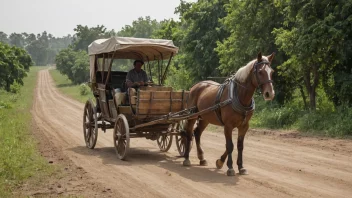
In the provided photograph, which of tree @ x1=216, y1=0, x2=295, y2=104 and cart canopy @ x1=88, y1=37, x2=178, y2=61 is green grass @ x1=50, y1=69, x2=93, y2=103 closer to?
tree @ x1=216, y1=0, x2=295, y2=104

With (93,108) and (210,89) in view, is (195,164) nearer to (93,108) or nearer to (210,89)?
(210,89)

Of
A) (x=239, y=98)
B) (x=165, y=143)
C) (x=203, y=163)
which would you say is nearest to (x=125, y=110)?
(x=165, y=143)

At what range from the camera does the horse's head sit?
281 inches

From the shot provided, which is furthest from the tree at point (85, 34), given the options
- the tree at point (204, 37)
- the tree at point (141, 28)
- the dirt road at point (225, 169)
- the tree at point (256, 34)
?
the dirt road at point (225, 169)

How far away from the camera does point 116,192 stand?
6.73 metres

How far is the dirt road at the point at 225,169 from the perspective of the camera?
6.76m

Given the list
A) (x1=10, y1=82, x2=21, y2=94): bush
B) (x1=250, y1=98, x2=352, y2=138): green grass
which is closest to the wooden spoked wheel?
(x1=250, y1=98, x2=352, y2=138): green grass

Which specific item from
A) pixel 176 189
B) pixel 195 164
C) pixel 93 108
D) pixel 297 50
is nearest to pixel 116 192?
pixel 176 189

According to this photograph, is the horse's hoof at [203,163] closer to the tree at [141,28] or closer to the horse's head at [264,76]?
the horse's head at [264,76]

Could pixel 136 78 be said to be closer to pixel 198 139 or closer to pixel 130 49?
pixel 130 49

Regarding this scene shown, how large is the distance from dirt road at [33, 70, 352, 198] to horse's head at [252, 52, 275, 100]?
1635 millimetres

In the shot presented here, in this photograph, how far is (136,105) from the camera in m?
9.67

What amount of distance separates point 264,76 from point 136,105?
3557 millimetres

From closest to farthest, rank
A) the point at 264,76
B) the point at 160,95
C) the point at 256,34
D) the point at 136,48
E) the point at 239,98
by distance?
the point at 264,76
the point at 239,98
the point at 160,95
the point at 136,48
the point at 256,34
